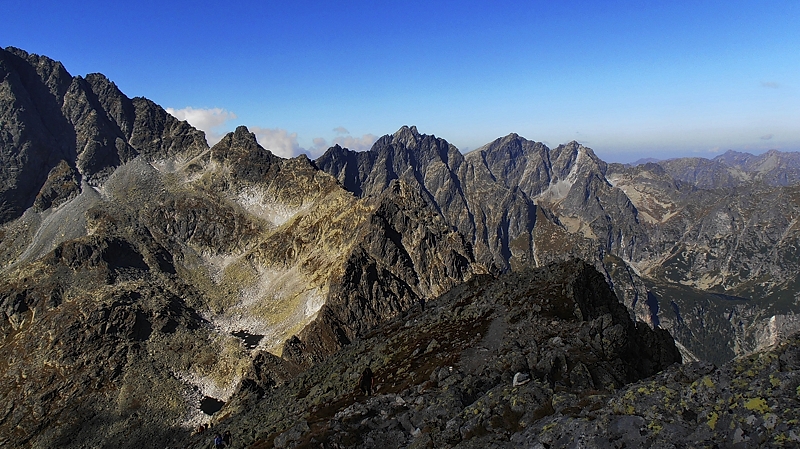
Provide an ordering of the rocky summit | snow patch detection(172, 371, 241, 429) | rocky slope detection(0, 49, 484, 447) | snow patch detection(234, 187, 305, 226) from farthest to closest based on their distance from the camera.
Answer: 1. snow patch detection(234, 187, 305, 226)
2. rocky slope detection(0, 49, 484, 447)
3. snow patch detection(172, 371, 241, 429)
4. the rocky summit

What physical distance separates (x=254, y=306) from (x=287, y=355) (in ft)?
120

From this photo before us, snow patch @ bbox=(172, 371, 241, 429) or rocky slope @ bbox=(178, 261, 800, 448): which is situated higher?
rocky slope @ bbox=(178, 261, 800, 448)

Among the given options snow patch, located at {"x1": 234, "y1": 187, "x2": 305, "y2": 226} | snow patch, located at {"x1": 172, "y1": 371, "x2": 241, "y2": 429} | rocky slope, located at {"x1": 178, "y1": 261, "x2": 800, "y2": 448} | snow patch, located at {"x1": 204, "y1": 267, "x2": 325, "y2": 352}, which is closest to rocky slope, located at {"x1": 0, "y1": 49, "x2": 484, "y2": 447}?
snow patch, located at {"x1": 172, "y1": 371, "x2": 241, "y2": 429}

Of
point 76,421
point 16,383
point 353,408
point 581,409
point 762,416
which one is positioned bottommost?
point 76,421

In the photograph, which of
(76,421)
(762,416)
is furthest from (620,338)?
(76,421)

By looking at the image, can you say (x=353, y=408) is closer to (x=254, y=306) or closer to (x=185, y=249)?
(x=254, y=306)

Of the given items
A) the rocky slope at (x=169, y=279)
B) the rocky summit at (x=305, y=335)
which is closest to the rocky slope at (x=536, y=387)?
the rocky summit at (x=305, y=335)

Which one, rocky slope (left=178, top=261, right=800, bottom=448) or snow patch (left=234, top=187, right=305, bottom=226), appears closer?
rocky slope (left=178, top=261, right=800, bottom=448)

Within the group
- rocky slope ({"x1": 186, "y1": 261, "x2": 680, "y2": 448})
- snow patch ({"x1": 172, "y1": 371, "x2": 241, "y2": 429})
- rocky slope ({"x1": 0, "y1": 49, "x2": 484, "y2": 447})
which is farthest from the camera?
rocky slope ({"x1": 0, "y1": 49, "x2": 484, "y2": 447})

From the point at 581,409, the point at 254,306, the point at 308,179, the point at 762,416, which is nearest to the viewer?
the point at 762,416

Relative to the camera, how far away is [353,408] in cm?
3959

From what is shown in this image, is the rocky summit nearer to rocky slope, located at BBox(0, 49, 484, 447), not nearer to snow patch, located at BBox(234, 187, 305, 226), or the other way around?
rocky slope, located at BBox(0, 49, 484, 447)

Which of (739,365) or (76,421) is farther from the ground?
(739,365)

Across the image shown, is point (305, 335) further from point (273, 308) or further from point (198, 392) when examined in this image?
point (198, 392)
